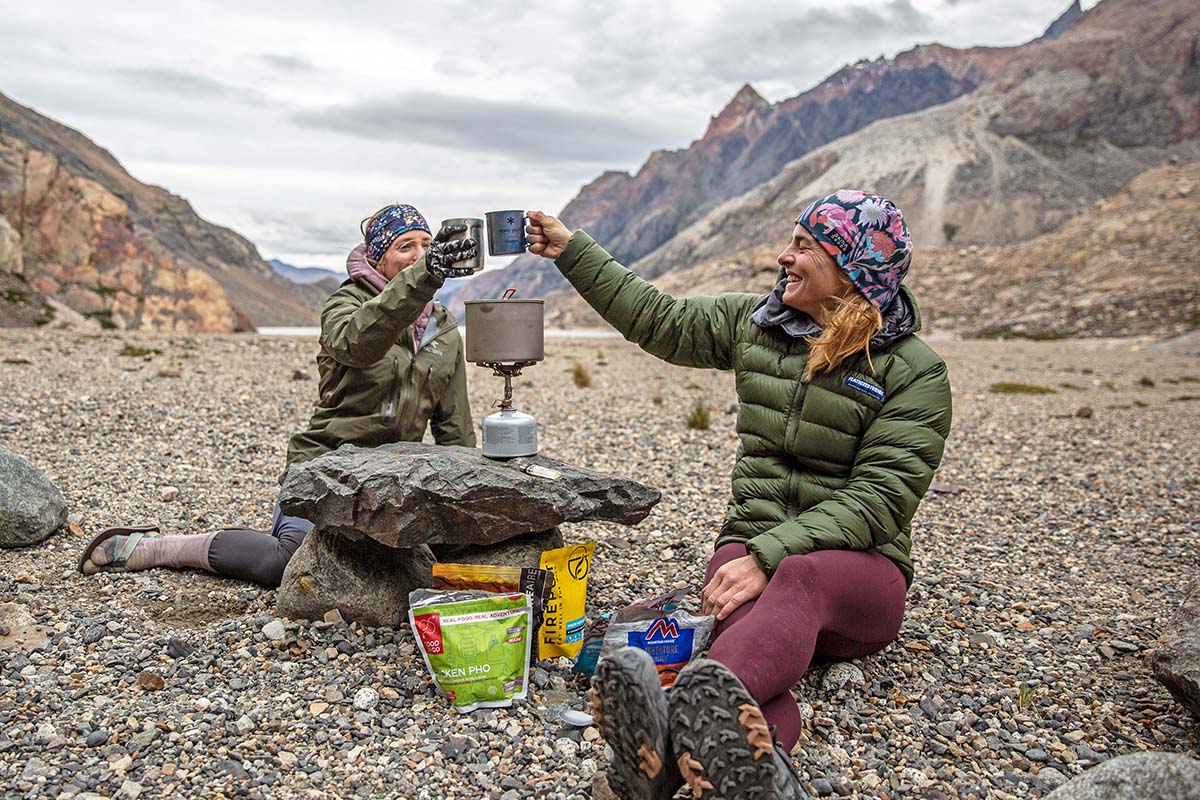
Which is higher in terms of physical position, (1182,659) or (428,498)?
(428,498)

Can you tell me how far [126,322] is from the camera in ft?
96.3

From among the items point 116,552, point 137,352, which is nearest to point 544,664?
point 116,552

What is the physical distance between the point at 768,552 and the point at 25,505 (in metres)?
4.83

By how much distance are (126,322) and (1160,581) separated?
30.0m

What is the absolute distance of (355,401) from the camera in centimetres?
544

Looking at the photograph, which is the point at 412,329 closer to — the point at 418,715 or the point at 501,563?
the point at 501,563

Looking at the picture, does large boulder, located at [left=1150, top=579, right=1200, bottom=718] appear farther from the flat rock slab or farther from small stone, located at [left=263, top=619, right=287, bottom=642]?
small stone, located at [left=263, top=619, right=287, bottom=642]

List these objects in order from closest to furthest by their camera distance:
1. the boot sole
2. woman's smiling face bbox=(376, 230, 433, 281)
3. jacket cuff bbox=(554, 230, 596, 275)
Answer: the boot sole
jacket cuff bbox=(554, 230, 596, 275)
woman's smiling face bbox=(376, 230, 433, 281)

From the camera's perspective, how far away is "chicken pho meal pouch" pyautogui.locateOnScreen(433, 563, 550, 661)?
4.58 metres

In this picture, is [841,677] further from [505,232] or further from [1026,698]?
[505,232]

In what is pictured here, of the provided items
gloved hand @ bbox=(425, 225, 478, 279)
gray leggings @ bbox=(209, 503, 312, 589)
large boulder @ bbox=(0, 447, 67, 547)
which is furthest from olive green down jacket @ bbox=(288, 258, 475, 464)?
large boulder @ bbox=(0, 447, 67, 547)

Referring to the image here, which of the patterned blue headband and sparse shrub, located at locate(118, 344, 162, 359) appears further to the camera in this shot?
sparse shrub, located at locate(118, 344, 162, 359)

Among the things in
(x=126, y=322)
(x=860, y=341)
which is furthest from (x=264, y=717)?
(x=126, y=322)

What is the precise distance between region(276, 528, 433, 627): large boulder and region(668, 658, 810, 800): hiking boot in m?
2.43
